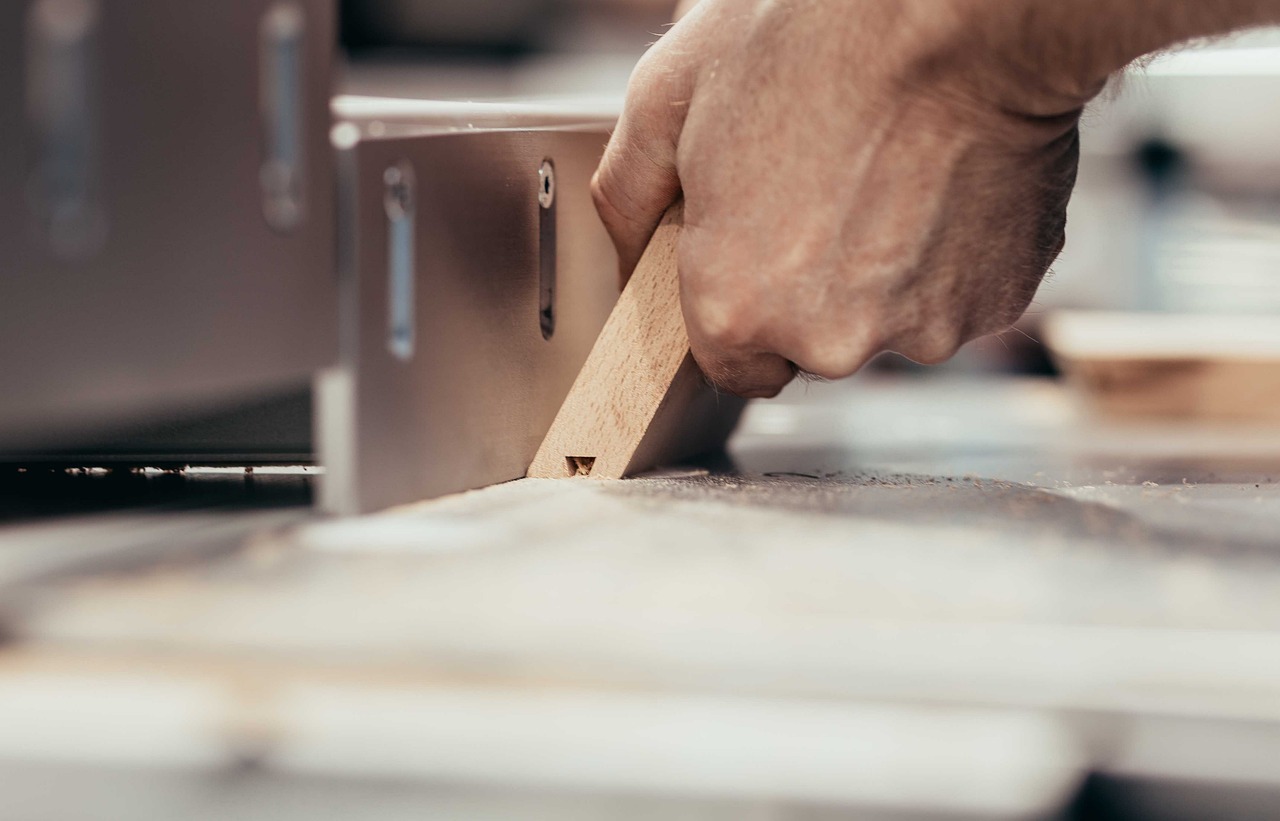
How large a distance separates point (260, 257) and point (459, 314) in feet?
0.57

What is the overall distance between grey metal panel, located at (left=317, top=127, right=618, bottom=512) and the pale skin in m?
0.07

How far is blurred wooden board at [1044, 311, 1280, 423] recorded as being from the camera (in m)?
1.80

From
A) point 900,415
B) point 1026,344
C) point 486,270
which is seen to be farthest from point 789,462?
point 1026,344

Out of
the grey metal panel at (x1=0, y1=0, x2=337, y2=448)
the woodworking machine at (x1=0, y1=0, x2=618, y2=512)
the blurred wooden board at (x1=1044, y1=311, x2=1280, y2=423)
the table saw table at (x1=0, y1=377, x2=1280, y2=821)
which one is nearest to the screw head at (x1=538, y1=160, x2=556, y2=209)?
the woodworking machine at (x1=0, y1=0, x2=618, y2=512)

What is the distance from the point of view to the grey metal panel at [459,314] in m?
0.53

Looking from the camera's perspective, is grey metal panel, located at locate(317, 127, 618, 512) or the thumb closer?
grey metal panel, located at locate(317, 127, 618, 512)

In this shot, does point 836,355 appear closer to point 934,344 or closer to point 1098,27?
point 934,344

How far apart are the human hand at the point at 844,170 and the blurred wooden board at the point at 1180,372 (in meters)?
1.22

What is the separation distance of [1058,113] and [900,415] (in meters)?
1.09

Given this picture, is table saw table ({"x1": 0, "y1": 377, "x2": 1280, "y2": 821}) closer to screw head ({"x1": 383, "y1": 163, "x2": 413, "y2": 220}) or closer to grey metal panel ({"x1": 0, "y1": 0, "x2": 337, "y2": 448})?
grey metal panel ({"x1": 0, "y1": 0, "x2": 337, "y2": 448})

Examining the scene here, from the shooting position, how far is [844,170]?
66 cm

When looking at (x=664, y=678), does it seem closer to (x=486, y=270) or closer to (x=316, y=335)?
(x=316, y=335)

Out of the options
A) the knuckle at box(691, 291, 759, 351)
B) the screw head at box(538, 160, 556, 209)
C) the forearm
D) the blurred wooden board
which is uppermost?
the forearm

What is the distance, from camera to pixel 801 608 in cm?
36
